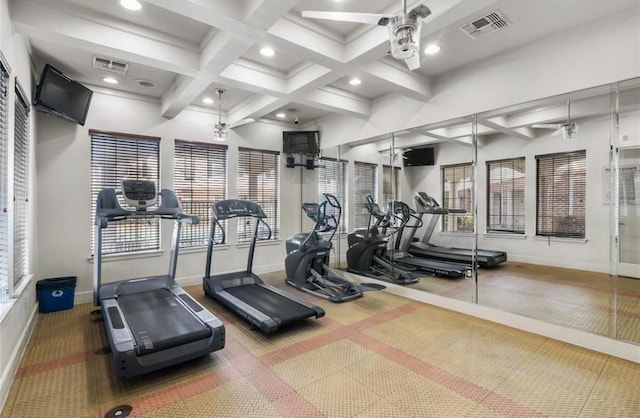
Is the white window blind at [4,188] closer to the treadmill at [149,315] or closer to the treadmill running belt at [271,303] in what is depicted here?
the treadmill at [149,315]

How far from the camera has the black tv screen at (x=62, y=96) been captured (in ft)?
12.6

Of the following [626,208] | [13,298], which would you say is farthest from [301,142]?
[626,208]

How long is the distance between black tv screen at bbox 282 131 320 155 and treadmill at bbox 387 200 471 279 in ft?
7.47

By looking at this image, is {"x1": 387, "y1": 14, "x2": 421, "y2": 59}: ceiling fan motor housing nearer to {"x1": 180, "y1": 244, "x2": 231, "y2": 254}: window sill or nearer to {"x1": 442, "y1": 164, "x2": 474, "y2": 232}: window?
{"x1": 442, "y1": 164, "x2": 474, "y2": 232}: window

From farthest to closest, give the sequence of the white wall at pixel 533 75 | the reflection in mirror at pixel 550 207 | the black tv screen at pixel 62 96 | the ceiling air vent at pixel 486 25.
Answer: the black tv screen at pixel 62 96, the reflection in mirror at pixel 550 207, the ceiling air vent at pixel 486 25, the white wall at pixel 533 75

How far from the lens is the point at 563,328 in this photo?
132 inches

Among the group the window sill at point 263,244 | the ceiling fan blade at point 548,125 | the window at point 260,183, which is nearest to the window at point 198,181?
the window at point 260,183

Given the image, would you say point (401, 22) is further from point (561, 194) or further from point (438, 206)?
point (561, 194)

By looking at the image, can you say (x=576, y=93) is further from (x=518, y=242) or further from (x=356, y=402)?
(x=356, y=402)

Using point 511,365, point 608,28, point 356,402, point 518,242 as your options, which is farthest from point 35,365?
point 608,28

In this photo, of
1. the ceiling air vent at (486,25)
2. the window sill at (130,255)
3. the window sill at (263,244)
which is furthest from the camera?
the window sill at (263,244)

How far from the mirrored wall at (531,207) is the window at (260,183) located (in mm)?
2424

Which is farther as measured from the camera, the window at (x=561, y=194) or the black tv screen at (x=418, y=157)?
the black tv screen at (x=418, y=157)

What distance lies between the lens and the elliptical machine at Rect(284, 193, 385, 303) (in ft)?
16.6
